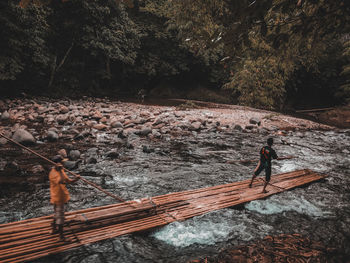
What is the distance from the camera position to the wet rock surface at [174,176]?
315cm

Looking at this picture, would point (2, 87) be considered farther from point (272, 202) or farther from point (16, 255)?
point (272, 202)

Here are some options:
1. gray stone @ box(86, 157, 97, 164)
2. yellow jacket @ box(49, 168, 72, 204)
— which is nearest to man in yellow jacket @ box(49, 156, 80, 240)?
yellow jacket @ box(49, 168, 72, 204)

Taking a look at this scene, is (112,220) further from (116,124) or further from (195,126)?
(195,126)

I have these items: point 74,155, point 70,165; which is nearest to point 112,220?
point 70,165

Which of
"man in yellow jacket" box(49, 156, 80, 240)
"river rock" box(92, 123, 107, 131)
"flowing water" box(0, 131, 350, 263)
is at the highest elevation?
"man in yellow jacket" box(49, 156, 80, 240)

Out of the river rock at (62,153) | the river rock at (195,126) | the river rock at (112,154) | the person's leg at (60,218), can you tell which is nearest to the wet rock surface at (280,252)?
the person's leg at (60,218)

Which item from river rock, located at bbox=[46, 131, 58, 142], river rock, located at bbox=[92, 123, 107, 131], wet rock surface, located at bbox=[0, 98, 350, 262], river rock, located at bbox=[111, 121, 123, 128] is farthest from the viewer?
river rock, located at bbox=[111, 121, 123, 128]

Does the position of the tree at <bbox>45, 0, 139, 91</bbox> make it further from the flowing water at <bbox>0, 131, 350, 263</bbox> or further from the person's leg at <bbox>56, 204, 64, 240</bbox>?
the person's leg at <bbox>56, 204, 64, 240</bbox>

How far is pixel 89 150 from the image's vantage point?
6289mm

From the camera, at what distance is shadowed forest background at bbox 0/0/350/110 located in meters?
1.99

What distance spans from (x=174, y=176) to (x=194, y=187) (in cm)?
68

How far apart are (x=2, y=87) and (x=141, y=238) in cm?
1430

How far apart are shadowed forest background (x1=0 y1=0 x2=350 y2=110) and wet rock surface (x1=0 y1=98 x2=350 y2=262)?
8.22ft

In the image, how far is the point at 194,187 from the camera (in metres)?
4.88
